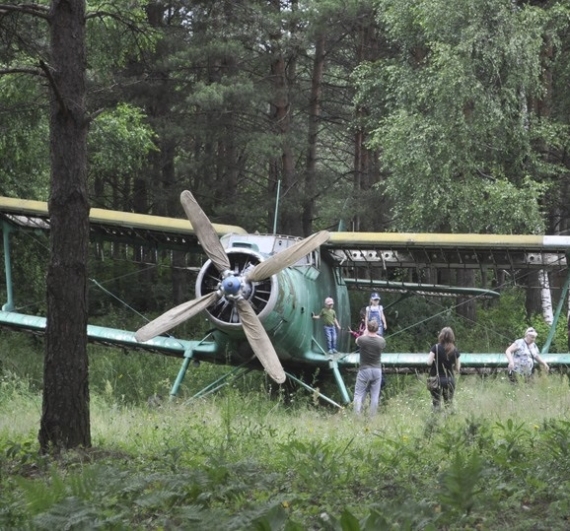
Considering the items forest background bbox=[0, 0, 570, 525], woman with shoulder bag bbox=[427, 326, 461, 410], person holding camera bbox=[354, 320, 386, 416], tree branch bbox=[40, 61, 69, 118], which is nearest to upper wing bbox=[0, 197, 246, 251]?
forest background bbox=[0, 0, 570, 525]

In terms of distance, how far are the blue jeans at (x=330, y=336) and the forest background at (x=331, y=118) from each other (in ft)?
12.2

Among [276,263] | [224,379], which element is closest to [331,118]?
[224,379]

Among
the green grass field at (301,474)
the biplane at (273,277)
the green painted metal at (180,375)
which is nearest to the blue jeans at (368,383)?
the biplane at (273,277)

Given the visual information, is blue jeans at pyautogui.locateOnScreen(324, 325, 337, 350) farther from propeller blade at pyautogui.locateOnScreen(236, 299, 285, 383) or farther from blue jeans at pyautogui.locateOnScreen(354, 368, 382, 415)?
blue jeans at pyautogui.locateOnScreen(354, 368, 382, 415)

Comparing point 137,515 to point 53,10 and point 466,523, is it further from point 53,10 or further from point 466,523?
point 53,10

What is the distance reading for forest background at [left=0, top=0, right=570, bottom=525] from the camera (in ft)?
74.6

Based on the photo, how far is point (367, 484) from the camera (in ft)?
22.1

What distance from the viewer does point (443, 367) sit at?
12617 mm

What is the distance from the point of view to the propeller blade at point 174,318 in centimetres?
1507

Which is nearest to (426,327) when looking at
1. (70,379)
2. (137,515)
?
(70,379)

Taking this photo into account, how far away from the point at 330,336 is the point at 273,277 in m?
2.86

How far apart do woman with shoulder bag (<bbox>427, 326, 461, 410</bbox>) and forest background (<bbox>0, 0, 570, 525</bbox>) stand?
22.7ft

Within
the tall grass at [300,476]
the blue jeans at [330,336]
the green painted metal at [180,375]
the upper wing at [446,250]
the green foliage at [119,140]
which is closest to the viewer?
the tall grass at [300,476]

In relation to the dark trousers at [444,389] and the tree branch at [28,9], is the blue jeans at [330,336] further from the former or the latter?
the tree branch at [28,9]
